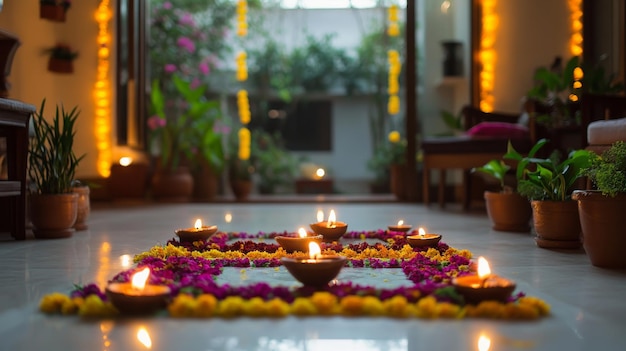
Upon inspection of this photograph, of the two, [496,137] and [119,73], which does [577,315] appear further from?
[119,73]

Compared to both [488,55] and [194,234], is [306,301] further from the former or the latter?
[488,55]

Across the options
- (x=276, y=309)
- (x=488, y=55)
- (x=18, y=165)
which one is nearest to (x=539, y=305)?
(x=276, y=309)

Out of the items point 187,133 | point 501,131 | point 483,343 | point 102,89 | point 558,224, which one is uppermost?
point 102,89

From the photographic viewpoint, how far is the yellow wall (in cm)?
440

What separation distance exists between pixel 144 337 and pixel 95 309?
0.22m

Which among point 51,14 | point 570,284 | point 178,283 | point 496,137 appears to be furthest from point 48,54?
point 570,284

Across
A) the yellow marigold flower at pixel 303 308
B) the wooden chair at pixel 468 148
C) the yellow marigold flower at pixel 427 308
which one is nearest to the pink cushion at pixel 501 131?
the wooden chair at pixel 468 148

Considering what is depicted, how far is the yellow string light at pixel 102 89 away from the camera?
17.8ft

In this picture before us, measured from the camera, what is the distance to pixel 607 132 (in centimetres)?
248

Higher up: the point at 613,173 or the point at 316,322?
the point at 613,173

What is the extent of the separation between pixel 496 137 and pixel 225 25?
4.12m

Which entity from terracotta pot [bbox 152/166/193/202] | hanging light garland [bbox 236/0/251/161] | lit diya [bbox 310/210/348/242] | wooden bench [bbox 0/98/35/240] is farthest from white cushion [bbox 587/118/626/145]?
hanging light garland [bbox 236/0/251/161]

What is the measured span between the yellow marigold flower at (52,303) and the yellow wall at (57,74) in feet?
10.5

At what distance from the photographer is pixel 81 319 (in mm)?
1304
